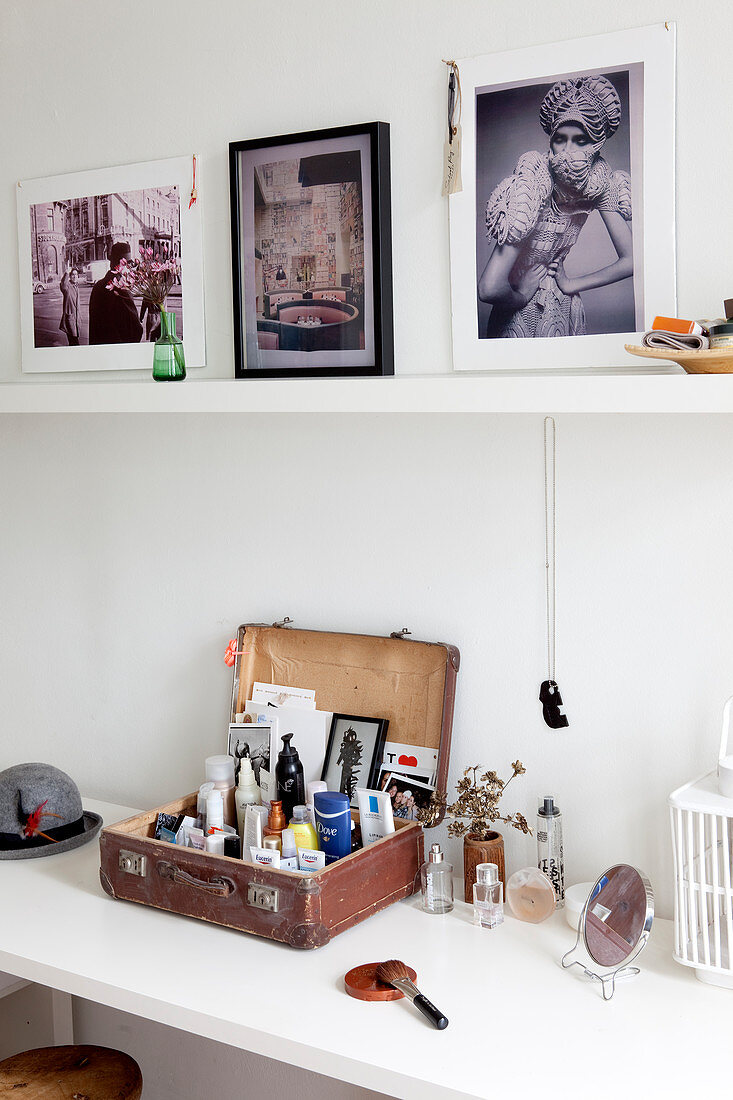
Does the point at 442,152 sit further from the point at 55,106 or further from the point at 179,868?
the point at 179,868

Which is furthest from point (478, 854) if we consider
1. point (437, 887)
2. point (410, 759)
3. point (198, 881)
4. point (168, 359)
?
point (168, 359)

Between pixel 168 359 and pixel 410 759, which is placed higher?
pixel 168 359

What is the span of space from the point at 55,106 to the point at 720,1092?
188 cm

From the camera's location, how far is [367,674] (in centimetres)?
178

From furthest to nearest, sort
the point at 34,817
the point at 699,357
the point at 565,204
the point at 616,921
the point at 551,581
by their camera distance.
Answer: the point at 34,817 → the point at 551,581 → the point at 565,204 → the point at 616,921 → the point at 699,357

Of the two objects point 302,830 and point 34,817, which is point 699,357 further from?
point 34,817

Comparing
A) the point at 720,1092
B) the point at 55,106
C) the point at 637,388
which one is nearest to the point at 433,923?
the point at 720,1092

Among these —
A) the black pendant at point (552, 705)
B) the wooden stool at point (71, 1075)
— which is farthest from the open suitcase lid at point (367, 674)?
the wooden stool at point (71, 1075)

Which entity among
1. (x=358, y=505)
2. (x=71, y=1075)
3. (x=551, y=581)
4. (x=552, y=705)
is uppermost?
(x=358, y=505)

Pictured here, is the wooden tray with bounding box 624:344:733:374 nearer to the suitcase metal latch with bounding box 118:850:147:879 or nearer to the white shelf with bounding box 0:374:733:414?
the white shelf with bounding box 0:374:733:414

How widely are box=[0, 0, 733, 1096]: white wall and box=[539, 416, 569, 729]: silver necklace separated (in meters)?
0.01

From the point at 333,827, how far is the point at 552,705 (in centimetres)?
36

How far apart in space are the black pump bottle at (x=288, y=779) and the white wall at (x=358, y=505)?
25 centimetres

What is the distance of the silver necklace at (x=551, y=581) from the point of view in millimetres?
1610
